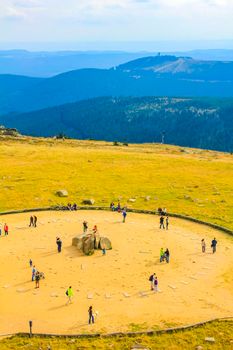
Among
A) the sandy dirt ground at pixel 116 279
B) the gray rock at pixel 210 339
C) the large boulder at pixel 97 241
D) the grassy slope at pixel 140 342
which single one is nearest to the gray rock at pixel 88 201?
the sandy dirt ground at pixel 116 279

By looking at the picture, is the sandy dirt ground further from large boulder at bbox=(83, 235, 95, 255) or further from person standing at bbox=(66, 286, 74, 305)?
large boulder at bbox=(83, 235, 95, 255)

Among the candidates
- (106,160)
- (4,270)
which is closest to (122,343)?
(4,270)

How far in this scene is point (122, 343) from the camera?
40031 millimetres

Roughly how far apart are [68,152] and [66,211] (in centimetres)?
5266

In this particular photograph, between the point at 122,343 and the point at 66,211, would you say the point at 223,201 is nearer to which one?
the point at 66,211

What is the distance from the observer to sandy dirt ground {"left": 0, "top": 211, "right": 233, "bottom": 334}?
44.2m

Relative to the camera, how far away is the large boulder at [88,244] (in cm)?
5888

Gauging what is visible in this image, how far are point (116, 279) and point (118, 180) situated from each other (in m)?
47.5

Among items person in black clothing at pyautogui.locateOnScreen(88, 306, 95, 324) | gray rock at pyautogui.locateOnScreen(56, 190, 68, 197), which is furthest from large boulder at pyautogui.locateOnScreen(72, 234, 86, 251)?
gray rock at pyautogui.locateOnScreen(56, 190, 68, 197)

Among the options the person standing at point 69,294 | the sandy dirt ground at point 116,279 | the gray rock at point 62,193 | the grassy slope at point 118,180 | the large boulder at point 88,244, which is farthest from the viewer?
the gray rock at point 62,193

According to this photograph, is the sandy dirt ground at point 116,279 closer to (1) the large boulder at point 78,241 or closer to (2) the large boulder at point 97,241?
(1) the large boulder at point 78,241

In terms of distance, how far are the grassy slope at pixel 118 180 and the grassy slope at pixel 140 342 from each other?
32.8 metres

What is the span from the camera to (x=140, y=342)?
40312 millimetres

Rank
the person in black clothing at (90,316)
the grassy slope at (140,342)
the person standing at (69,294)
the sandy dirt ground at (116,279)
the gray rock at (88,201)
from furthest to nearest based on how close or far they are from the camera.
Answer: the gray rock at (88,201)
the person standing at (69,294)
the sandy dirt ground at (116,279)
the person in black clothing at (90,316)
the grassy slope at (140,342)
